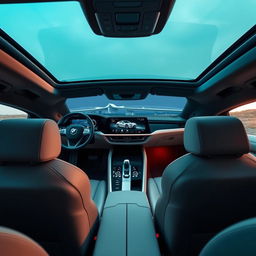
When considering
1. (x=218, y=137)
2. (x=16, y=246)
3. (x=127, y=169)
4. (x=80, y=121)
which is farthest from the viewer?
(x=127, y=169)

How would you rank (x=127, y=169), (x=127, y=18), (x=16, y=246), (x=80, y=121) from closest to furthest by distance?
(x=16, y=246)
(x=127, y=18)
(x=80, y=121)
(x=127, y=169)

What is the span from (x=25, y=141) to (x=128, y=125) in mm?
2609

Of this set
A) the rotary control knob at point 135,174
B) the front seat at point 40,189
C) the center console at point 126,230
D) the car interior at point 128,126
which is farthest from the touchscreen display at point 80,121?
the front seat at point 40,189

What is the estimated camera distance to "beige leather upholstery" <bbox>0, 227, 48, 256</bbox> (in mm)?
620

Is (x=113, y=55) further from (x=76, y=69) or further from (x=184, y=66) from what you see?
(x=184, y=66)

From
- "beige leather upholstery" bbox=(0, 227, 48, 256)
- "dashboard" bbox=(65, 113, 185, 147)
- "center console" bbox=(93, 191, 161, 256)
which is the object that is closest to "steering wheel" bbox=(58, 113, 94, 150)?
"dashboard" bbox=(65, 113, 185, 147)

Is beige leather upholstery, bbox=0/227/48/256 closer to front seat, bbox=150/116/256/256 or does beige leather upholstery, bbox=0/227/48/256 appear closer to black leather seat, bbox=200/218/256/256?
black leather seat, bbox=200/218/256/256

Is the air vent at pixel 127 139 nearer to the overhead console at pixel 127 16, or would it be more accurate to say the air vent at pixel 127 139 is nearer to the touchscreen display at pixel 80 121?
the touchscreen display at pixel 80 121

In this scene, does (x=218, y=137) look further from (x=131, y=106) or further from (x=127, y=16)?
(x=131, y=106)

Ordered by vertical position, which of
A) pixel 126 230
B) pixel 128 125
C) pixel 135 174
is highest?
pixel 128 125

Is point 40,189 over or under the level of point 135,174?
over

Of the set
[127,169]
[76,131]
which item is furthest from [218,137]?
[127,169]

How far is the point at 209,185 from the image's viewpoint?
157 centimetres

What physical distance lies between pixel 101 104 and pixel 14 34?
2002 mm
